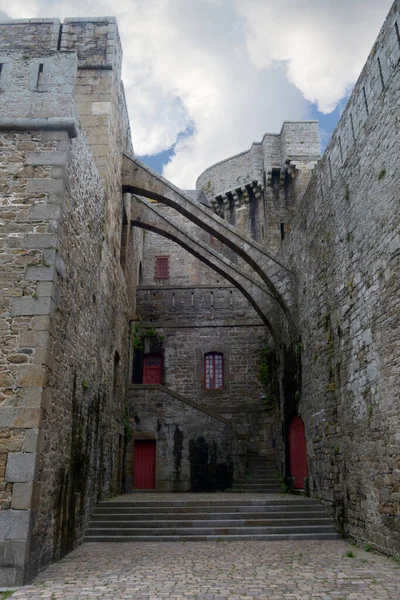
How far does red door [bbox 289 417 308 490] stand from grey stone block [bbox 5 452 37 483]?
664cm

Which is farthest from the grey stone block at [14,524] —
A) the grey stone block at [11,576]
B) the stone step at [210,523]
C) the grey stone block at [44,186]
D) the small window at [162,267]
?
the small window at [162,267]

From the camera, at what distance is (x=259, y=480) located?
484 inches

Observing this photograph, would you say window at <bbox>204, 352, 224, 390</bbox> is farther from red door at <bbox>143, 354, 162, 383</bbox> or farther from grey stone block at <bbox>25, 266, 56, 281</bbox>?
grey stone block at <bbox>25, 266, 56, 281</bbox>

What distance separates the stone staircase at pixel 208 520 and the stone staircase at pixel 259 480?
8.63 ft

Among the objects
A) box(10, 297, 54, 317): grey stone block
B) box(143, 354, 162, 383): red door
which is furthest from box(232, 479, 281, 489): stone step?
box(10, 297, 54, 317): grey stone block

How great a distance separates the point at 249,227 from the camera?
755 inches

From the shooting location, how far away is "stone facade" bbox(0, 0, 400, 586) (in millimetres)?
5988

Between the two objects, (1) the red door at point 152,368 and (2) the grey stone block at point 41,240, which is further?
(1) the red door at point 152,368

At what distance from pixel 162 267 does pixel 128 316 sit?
699cm

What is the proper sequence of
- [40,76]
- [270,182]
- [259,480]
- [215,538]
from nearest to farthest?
1. [40,76]
2. [215,538]
3. [259,480]
4. [270,182]

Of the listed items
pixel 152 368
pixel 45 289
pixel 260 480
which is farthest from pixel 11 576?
pixel 152 368

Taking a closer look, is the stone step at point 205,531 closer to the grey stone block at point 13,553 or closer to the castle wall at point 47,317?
the castle wall at point 47,317

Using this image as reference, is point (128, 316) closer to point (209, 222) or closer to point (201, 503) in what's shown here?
point (209, 222)

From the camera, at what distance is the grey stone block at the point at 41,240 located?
6.26m
